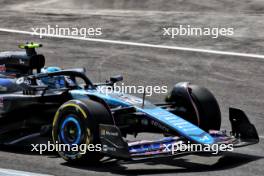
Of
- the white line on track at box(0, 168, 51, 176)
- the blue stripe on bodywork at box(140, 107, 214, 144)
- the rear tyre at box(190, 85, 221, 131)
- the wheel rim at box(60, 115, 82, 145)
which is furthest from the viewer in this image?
the rear tyre at box(190, 85, 221, 131)

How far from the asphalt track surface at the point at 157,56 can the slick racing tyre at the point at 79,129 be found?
0.19 metres

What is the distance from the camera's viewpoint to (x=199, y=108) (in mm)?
10992

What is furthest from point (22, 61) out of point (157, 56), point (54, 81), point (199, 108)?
point (157, 56)

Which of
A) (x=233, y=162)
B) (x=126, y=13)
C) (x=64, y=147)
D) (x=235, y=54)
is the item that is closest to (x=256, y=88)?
(x=235, y=54)

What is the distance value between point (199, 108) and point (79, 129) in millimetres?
2207

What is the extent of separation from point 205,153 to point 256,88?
6797mm

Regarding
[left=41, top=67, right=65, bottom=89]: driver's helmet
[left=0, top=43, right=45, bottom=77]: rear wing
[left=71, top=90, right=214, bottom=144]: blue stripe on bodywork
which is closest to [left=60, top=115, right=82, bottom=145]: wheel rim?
[left=71, top=90, right=214, bottom=144]: blue stripe on bodywork

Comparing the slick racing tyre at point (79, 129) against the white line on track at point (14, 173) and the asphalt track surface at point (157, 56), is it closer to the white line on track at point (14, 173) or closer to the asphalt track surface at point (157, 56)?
the asphalt track surface at point (157, 56)

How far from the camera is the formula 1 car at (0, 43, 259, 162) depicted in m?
9.48

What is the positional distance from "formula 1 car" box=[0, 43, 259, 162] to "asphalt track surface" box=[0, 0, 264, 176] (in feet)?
0.98

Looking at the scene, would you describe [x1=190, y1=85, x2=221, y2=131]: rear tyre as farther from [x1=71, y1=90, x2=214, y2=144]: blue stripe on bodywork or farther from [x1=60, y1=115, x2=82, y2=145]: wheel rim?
[x1=60, y1=115, x2=82, y2=145]: wheel rim

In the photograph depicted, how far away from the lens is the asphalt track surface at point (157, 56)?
976cm

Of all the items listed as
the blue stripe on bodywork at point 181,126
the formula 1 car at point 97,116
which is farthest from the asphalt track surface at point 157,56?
the blue stripe on bodywork at point 181,126

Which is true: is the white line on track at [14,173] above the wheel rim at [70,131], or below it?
below
